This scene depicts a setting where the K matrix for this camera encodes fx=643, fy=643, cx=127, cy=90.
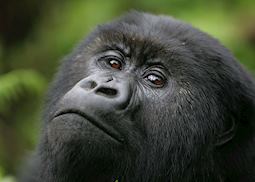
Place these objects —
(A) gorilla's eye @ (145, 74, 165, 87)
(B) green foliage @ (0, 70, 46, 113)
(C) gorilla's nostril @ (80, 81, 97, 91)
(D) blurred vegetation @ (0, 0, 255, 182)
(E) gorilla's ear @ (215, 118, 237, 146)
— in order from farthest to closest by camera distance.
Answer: (D) blurred vegetation @ (0, 0, 255, 182), (B) green foliage @ (0, 70, 46, 113), (E) gorilla's ear @ (215, 118, 237, 146), (A) gorilla's eye @ (145, 74, 165, 87), (C) gorilla's nostril @ (80, 81, 97, 91)

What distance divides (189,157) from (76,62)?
0.93 metres

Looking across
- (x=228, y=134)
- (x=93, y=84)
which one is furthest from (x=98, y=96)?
(x=228, y=134)

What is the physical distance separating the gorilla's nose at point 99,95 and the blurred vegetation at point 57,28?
340cm

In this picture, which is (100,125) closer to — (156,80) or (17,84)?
(156,80)

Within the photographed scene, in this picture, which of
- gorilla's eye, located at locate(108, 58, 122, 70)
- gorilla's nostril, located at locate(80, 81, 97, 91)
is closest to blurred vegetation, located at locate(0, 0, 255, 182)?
gorilla's eye, located at locate(108, 58, 122, 70)

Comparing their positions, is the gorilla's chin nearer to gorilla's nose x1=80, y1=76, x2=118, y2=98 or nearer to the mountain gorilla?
the mountain gorilla

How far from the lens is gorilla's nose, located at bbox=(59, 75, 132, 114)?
11.2 ft

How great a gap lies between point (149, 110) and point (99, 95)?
1.23ft

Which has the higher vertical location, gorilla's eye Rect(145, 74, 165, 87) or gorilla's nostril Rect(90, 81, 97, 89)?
gorilla's eye Rect(145, 74, 165, 87)

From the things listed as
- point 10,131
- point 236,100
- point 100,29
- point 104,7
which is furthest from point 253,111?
point 104,7

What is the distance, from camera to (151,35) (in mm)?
3900

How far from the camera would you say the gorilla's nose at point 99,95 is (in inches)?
135

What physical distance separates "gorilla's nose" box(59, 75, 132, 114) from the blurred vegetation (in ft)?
11.1

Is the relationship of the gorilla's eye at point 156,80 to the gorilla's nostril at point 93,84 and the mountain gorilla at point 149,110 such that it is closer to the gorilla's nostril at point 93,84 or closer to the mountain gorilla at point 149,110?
the mountain gorilla at point 149,110
